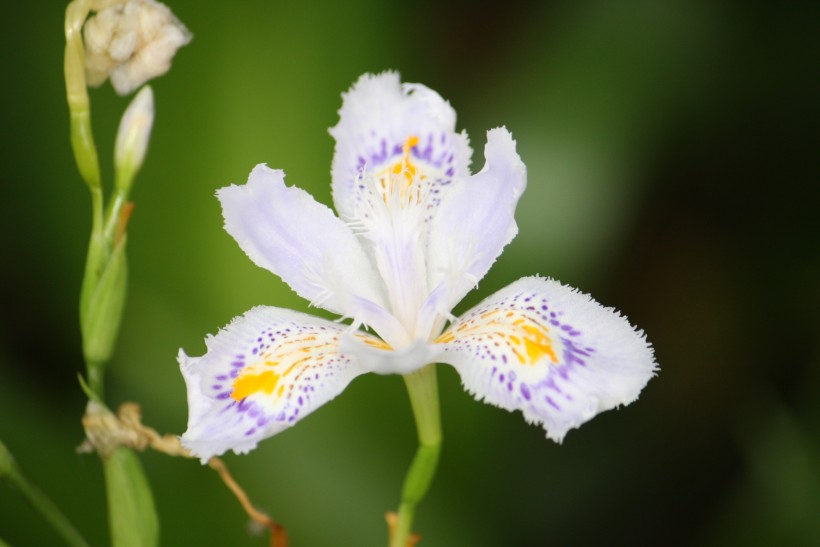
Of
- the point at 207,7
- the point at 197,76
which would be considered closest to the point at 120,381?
the point at 197,76

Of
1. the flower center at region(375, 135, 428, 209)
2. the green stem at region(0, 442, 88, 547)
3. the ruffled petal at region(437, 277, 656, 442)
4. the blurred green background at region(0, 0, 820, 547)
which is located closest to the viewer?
the ruffled petal at region(437, 277, 656, 442)

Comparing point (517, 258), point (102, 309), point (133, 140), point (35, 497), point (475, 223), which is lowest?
point (35, 497)

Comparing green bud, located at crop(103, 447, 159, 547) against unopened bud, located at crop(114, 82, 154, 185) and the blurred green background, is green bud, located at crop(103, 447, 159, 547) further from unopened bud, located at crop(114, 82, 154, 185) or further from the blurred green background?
the blurred green background

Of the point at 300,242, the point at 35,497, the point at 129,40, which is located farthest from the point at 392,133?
the point at 35,497

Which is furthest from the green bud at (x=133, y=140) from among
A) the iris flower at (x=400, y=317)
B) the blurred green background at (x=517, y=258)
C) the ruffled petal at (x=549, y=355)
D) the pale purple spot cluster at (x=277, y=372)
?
the blurred green background at (x=517, y=258)

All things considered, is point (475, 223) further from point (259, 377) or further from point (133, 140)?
point (133, 140)

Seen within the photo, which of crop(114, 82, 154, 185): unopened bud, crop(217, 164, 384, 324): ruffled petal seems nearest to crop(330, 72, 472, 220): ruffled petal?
crop(217, 164, 384, 324): ruffled petal
